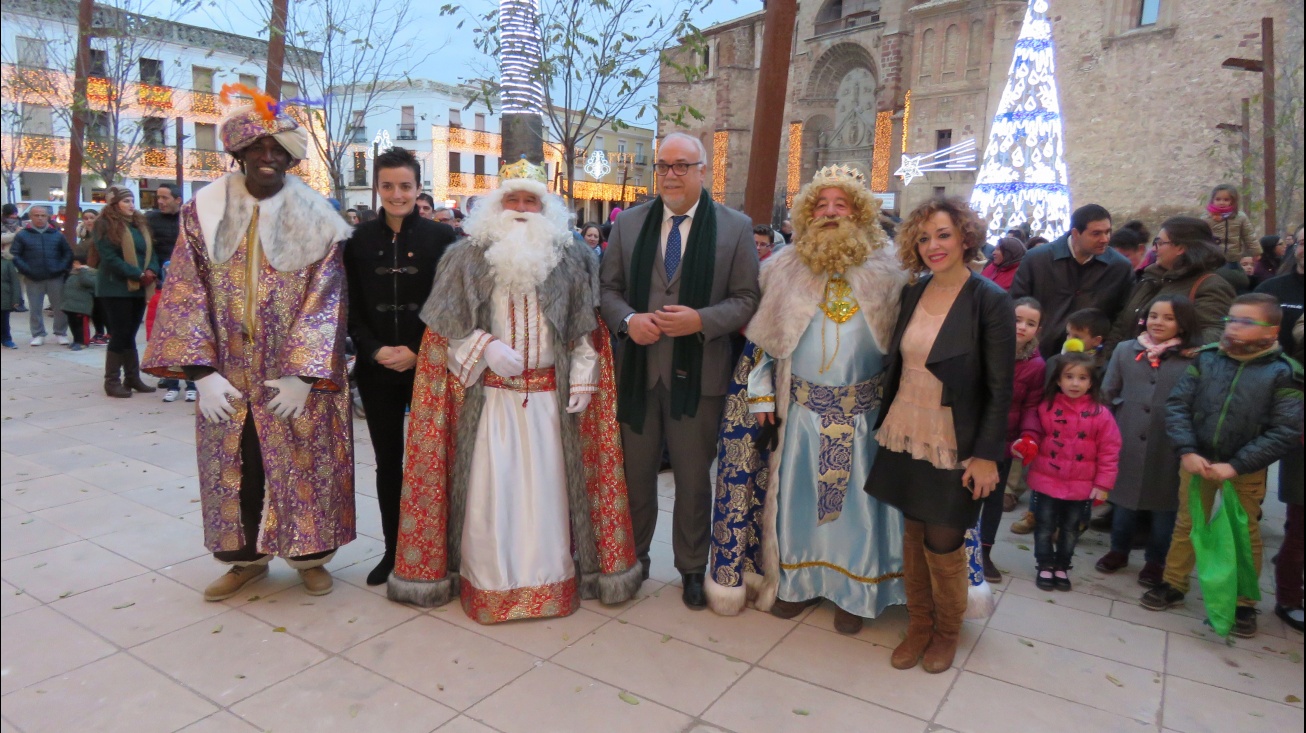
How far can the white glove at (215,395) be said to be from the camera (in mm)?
3322

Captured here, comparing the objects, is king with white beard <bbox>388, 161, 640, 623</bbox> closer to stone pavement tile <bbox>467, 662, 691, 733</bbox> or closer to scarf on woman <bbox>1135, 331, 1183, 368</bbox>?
stone pavement tile <bbox>467, 662, 691, 733</bbox>

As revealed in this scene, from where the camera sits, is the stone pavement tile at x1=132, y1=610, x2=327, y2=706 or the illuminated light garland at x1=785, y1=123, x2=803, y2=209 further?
the illuminated light garland at x1=785, y1=123, x2=803, y2=209

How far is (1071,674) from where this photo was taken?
10.4 ft

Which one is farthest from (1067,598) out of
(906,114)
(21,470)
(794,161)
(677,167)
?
(794,161)

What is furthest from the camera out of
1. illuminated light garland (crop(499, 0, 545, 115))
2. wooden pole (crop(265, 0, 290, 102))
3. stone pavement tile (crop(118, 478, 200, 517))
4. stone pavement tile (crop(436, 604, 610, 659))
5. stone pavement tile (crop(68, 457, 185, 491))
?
wooden pole (crop(265, 0, 290, 102))

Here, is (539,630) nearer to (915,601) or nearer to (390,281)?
(915,601)

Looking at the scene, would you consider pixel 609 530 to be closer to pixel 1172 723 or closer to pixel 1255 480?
pixel 1172 723

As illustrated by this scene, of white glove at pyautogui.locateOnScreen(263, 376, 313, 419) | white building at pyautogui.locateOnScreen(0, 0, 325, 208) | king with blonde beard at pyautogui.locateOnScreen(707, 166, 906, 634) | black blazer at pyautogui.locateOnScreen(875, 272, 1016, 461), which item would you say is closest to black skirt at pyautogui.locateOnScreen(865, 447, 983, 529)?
black blazer at pyautogui.locateOnScreen(875, 272, 1016, 461)

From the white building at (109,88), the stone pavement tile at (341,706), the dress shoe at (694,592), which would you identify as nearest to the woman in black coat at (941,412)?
the dress shoe at (694,592)

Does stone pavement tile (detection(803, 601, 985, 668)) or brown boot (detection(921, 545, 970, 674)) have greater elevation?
brown boot (detection(921, 545, 970, 674))

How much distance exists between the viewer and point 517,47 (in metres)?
6.72

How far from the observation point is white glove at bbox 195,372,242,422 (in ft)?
10.9

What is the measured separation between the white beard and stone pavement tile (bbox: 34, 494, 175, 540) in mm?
2714

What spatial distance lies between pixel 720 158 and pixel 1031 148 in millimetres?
18923
